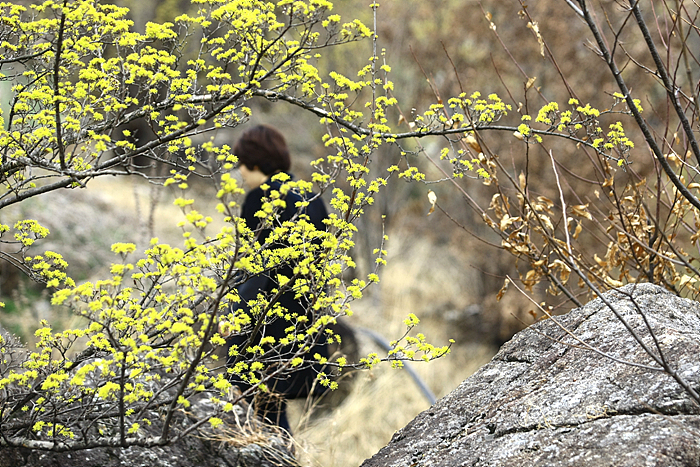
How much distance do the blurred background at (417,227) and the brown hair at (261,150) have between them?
5.63ft

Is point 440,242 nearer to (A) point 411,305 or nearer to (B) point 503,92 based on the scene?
(A) point 411,305

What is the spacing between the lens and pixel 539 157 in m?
6.21

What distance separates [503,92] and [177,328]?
6.24 meters

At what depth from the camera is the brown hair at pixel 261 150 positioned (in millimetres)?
3492

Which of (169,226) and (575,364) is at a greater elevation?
(169,226)

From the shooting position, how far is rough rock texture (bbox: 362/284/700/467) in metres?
1.53

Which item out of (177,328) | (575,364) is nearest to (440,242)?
(575,364)

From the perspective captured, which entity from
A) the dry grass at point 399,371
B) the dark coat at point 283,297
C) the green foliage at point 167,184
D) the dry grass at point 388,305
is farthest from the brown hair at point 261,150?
the dry grass at point 388,305

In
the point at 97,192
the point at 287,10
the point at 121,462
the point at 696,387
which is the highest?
the point at 97,192

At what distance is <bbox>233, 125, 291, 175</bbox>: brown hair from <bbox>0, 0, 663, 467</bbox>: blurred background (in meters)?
1.72

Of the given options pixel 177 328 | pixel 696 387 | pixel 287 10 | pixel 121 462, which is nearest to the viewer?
pixel 177 328

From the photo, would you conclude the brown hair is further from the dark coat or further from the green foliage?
the green foliage

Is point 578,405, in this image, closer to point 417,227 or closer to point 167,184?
point 167,184

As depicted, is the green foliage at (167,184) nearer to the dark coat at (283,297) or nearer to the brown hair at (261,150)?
the dark coat at (283,297)
